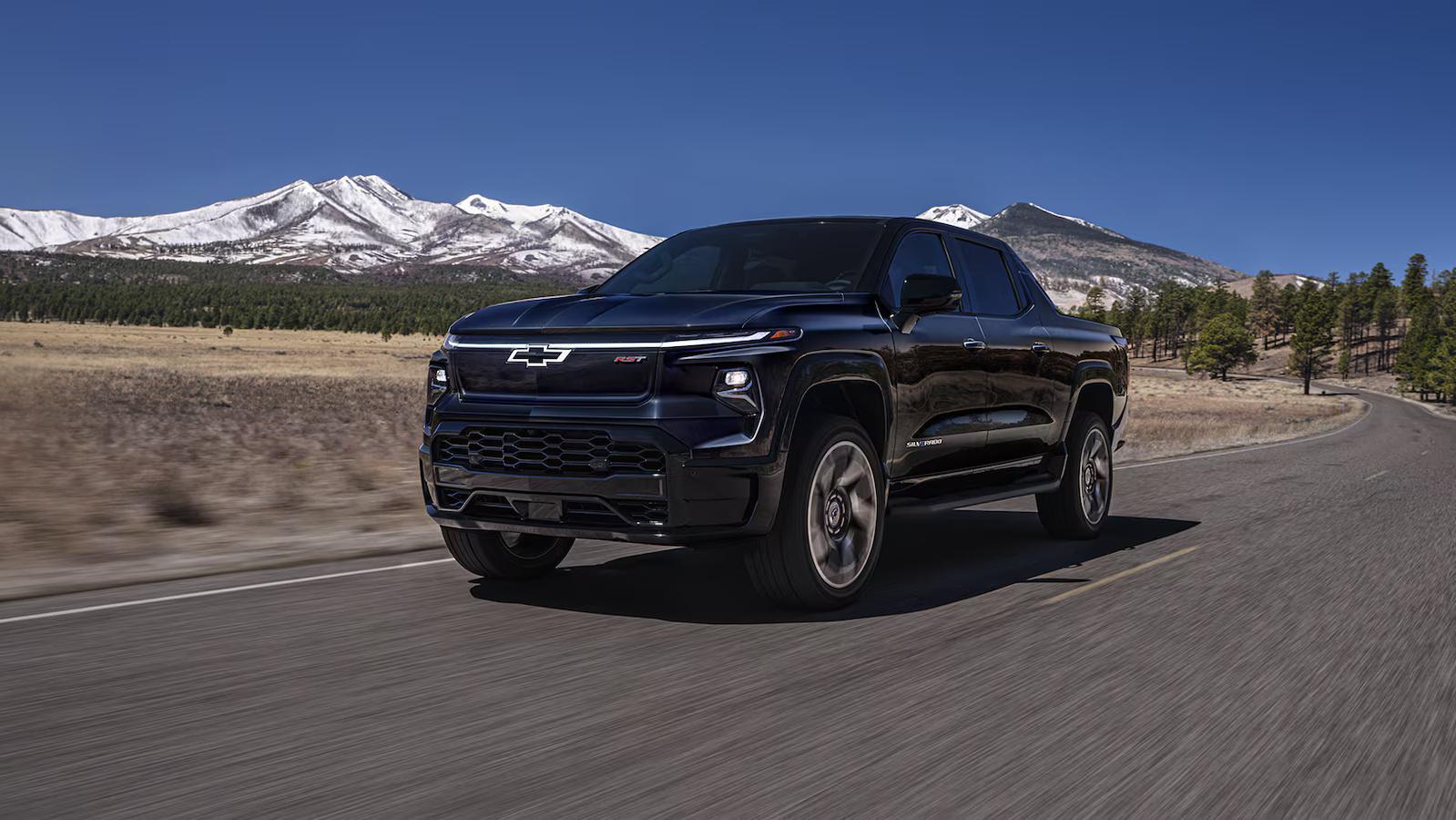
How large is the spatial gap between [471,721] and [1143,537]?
6.47 m

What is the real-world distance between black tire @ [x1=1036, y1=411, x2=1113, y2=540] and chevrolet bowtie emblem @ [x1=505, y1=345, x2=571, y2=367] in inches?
168

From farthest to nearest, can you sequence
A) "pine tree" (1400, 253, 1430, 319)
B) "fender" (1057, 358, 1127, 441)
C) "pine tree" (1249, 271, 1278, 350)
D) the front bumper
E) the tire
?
"pine tree" (1249, 271, 1278, 350)
"pine tree" (1400, 253, 1430, 319)
"fender" (1057, 358, 1127, 441)
the tire
the front bumper

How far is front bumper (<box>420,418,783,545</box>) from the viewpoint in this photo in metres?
4.98

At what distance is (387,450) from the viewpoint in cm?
1423

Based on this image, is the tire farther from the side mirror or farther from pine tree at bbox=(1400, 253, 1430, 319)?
pine tree at bbox=(1400, 253, 1430, 319)

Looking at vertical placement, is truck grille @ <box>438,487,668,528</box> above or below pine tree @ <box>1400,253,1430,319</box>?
below

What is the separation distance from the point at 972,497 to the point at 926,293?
4.84 ft

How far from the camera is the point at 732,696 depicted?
4.16 metres

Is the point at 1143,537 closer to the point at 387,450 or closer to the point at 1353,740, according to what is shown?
the point at 1353,740

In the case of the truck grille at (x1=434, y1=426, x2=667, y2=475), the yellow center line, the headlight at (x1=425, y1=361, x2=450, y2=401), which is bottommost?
the yellow center line

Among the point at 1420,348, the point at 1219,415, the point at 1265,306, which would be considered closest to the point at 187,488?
the point at 1219,415

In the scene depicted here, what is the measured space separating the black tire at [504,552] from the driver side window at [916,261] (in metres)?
2.32

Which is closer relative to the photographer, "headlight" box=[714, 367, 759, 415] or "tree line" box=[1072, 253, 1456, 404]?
"headlight" box=[714, 367, 759, 415]

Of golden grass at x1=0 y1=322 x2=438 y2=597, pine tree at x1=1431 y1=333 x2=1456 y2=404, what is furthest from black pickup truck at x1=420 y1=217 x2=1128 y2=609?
pine tree at x1=1431 y1=333 x2=1456 y2=404
